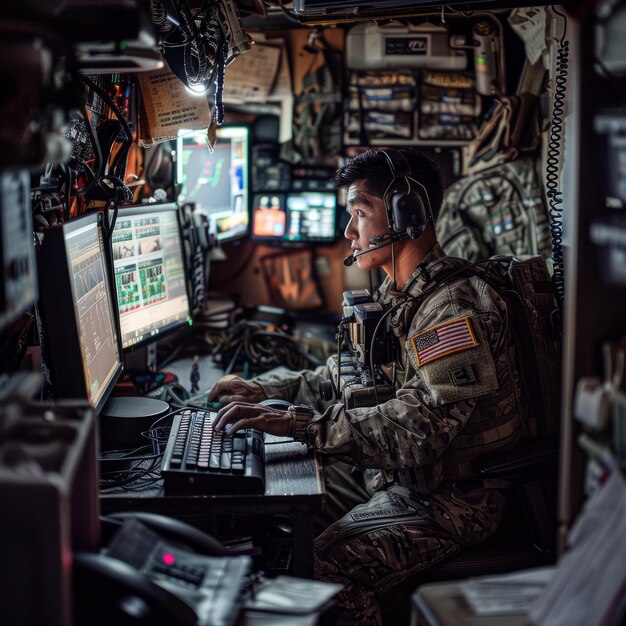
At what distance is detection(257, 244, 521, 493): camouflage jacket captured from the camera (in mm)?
1974

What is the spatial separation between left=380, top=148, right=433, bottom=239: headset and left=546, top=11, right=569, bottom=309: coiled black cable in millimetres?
503

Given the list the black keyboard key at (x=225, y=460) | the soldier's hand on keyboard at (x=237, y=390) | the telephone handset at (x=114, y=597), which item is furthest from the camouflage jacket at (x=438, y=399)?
the telephone handset at (x=114, y=597)

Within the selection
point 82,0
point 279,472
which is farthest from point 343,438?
point 82,0

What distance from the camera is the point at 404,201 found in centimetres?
225

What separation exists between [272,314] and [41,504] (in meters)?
2.54

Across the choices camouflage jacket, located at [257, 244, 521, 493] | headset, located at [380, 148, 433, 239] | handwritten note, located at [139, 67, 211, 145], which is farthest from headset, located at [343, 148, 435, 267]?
handwritten note, located at [139, 67, 211, 145]

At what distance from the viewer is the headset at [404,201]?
7.40 feet

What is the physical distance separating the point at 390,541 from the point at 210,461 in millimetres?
554

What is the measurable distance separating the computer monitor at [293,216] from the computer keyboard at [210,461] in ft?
7.48

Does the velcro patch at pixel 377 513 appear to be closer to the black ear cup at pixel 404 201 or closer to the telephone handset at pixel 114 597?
the black ear cup at pixel 404 201

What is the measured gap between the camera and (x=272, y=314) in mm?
3527

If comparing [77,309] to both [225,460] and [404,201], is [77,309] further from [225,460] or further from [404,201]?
[404,201]

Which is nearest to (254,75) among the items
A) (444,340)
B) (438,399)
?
(444,340)

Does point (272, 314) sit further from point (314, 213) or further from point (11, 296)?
point (11, 296)
